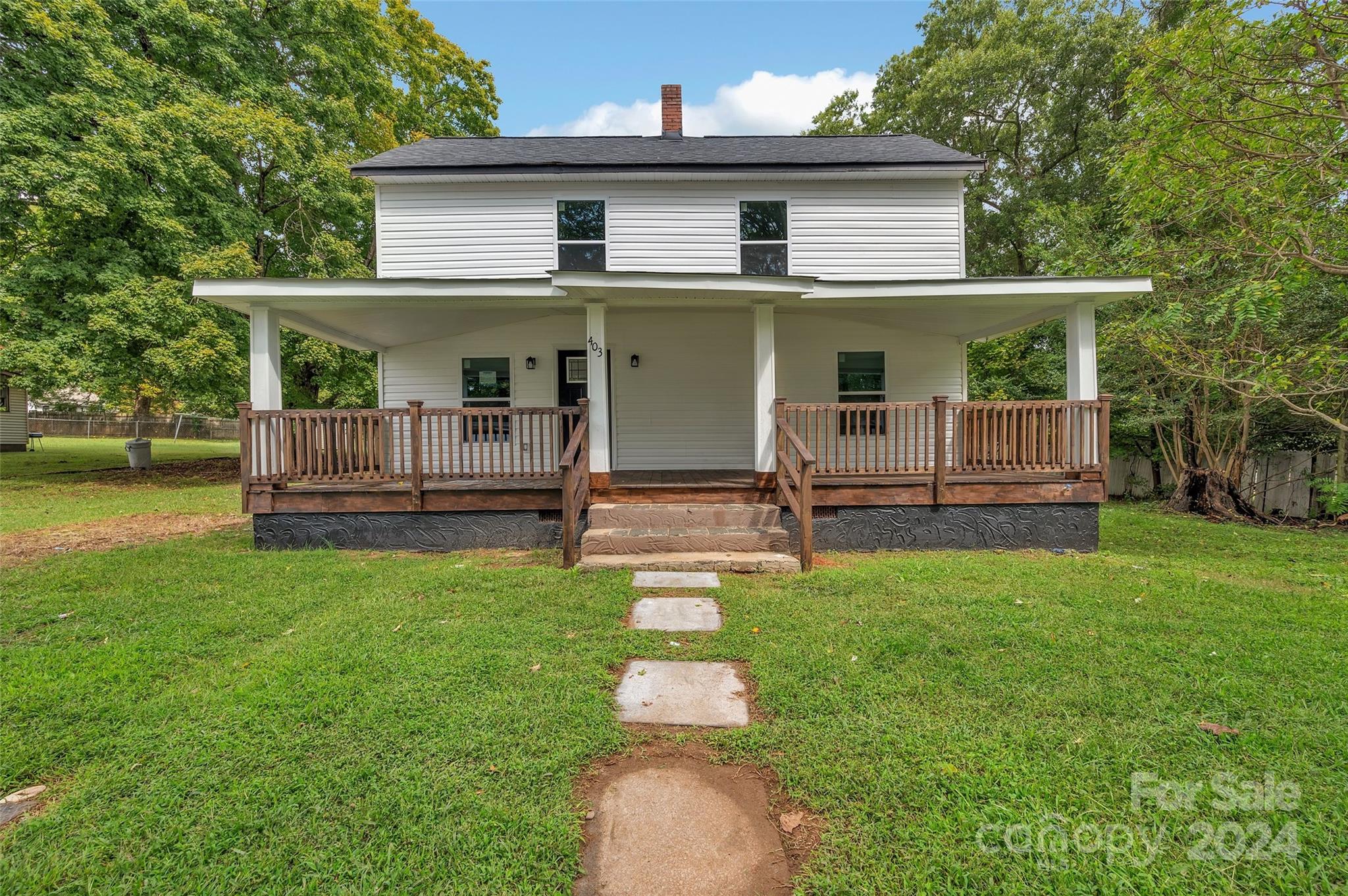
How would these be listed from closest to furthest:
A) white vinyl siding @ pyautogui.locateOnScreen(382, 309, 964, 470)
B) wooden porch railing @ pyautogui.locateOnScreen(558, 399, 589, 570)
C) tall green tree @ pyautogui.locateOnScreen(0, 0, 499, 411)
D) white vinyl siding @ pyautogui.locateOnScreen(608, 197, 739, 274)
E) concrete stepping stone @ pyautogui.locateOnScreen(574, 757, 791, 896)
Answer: concrete stepping stone @ pyautogui.locateOnScreen(574, 757, 791, 896) → wooden porch railing @ pyautogui.locateOnScreen(558, 399, 589, 570) → white vinyl siding @ pyautogui.locateOnScreen(382, 309, 964, 470) → white vinyl siding @ pyautogui.locateOnScreen(608, 197, 739, 274) → tall green tree @ pyautogui.locateOnScreen(0, 0, 499, 411)

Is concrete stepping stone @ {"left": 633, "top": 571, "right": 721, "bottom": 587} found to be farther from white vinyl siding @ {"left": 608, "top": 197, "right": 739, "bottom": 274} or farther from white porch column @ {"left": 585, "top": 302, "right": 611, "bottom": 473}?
white vinyl siding @ {"left": 608, "top": 197, "right": 739, "bottom": 274}

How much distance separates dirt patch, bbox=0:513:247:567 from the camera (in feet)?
20.8

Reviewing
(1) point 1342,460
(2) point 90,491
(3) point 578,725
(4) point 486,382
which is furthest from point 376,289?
(1) point 1342,460

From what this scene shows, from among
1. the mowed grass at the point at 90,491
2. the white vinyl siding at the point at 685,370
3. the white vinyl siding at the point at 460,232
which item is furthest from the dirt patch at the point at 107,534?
the white vinyl siding at the point at 460,232

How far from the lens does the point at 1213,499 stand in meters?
9.30

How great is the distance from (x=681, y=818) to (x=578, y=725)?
723 mm

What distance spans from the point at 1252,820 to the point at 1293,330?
33.9ft

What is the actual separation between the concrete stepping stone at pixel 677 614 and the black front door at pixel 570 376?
4945 millimetres

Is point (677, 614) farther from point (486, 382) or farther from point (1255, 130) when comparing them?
point (1255, 130)

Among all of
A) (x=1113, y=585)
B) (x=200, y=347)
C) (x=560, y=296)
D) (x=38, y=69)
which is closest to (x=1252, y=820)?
(x=1113, y=585)

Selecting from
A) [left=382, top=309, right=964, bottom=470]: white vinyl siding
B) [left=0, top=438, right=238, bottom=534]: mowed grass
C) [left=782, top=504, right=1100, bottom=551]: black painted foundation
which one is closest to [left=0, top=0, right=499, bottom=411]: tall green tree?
[left=0, top=438, right=238, bottom=534]: mowed grass

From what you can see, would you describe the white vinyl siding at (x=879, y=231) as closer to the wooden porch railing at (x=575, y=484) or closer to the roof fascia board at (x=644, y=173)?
the roof fascia board at (x=644, y=173)

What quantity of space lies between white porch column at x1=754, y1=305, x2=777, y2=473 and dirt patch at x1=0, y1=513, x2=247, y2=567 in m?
7.53

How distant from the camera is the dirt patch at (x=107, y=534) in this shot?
20.8 feet
